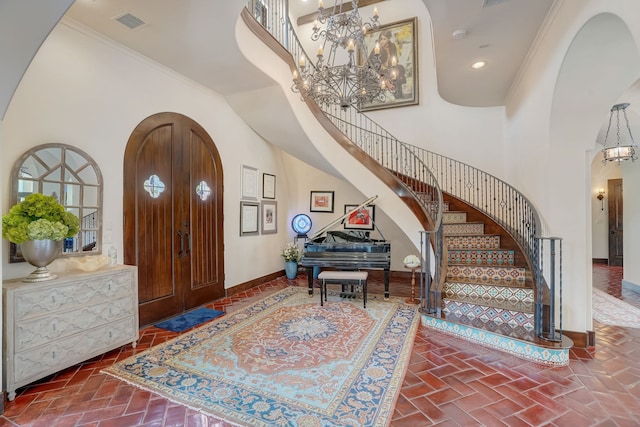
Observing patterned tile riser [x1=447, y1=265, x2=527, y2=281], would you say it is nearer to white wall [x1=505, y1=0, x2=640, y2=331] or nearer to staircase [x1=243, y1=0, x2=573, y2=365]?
staircase [x1=243, y1=0, x2=573, y2=365]

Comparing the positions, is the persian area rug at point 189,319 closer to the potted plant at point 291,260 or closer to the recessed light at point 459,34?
the potted plant at point 291,260

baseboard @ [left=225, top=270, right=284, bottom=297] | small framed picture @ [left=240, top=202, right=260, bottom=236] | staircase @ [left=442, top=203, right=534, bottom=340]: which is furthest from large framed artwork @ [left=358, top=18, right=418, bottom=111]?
baseboard @ [left=225, top=270, right=284, bottom=297]

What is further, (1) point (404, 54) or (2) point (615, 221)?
(2) point (615, 221)

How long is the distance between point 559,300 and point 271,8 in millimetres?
5861

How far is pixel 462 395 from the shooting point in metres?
2.19

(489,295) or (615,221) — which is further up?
(615,221)

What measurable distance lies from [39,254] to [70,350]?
0.88 metres

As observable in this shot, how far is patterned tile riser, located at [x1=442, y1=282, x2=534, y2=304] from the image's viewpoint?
3.54 metres

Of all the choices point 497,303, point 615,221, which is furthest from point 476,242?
point 615,221

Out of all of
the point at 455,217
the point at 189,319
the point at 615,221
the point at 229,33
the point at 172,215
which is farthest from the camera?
the point at 615,221

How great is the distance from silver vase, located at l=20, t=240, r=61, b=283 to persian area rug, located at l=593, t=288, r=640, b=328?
6.17 m

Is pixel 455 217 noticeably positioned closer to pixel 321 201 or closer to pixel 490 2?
pixel 321 201

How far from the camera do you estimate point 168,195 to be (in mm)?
3900

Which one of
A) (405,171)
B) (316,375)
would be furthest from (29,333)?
(405,171)
